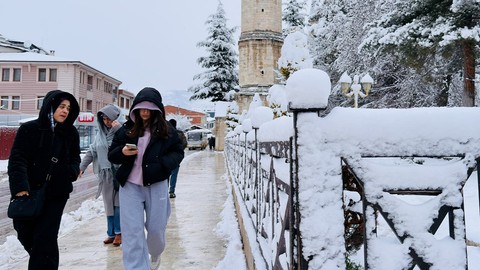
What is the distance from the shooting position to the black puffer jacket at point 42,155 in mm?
3031

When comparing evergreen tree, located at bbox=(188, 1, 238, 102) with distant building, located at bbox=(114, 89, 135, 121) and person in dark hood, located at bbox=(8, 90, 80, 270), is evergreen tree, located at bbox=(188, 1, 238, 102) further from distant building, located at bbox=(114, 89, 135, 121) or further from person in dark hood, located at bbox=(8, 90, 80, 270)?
person in dark hood, located at bbox=(8, 90, 80, 270)

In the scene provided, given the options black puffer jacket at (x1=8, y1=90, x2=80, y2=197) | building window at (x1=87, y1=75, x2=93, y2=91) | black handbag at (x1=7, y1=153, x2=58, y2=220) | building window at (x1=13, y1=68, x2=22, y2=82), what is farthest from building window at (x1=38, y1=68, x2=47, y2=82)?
black handbag at (x1=7, y1=153, x2=58, y2=220)

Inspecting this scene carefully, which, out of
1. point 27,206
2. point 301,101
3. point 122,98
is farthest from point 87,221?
point 122,98

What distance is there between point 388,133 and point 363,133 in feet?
0.33

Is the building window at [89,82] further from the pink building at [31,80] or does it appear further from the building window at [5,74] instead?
the building window at [5,74]

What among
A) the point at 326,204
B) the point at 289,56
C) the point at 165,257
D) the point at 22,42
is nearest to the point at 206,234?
the point at 165,257

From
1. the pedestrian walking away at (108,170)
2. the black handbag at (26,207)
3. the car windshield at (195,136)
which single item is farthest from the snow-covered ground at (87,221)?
the car windshield at (195,136)

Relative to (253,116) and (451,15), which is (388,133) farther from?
(451,15)

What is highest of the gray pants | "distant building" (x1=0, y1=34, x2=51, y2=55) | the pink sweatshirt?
"distant building" (x1=0, y1=34, x2=51, y2=55)

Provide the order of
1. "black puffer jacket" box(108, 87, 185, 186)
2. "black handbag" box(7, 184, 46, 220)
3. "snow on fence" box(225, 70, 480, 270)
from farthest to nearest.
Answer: "black puffer jacket" box(108, 87, 185, 186) < "black handbag" box(7, 184, 46, 220) < "snow on fence" box(225, 70, 480, 270)

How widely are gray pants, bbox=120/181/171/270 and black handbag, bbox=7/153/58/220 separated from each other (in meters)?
0.66

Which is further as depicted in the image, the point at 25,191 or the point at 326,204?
the point at 25,191

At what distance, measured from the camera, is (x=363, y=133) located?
1.50 meters

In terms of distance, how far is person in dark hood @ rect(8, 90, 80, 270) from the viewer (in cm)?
307
